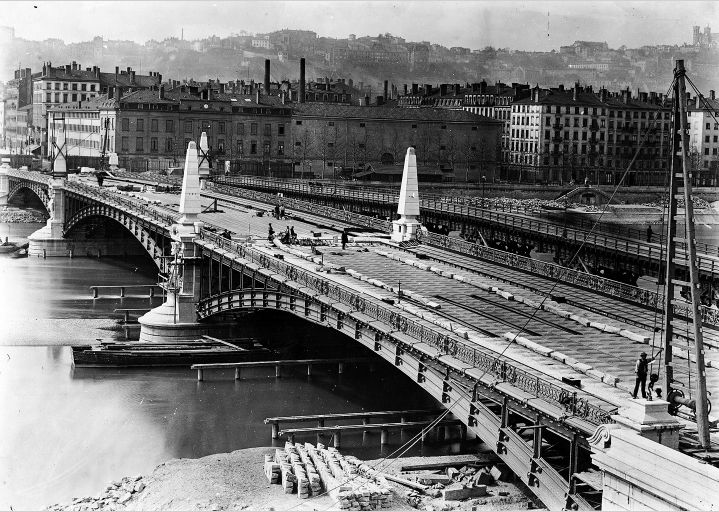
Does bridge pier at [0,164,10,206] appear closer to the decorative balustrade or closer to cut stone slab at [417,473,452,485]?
the decorative balustrade

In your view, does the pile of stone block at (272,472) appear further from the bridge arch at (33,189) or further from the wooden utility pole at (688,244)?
the bridge arch at (33,189)

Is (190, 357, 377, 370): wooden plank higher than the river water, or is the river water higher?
(190, 357, 377, 370): wooden plank

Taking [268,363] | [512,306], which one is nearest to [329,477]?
[512,306]

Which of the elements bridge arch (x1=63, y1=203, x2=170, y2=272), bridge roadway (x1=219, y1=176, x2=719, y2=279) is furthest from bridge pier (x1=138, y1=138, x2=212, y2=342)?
bridge roadway (x1=219, y1=176, x2=719, y2=279)

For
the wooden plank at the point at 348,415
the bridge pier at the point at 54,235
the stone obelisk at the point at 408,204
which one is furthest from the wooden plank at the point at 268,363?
the bridge pier at the point at 54,235

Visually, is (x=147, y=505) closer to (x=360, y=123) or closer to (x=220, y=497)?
(x=220, y=497)

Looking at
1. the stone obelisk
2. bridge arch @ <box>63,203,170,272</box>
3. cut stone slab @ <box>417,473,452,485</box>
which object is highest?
the stone obelisk
